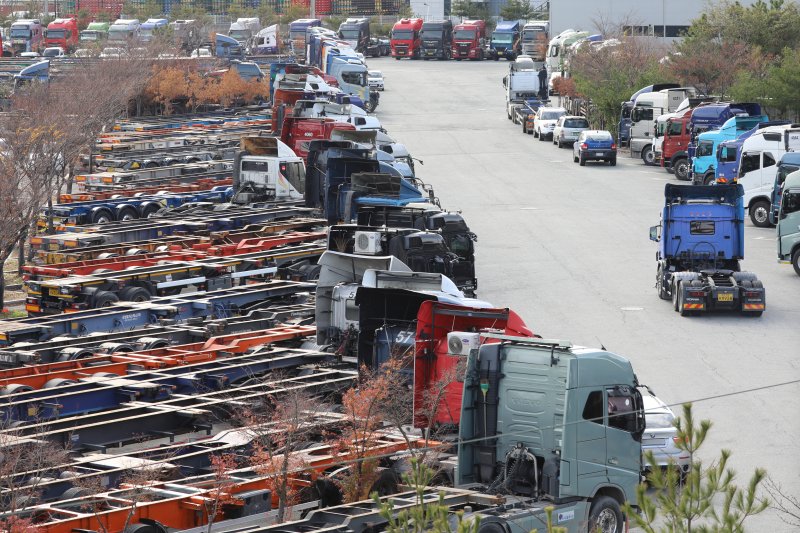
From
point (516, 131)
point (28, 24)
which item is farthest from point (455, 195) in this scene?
point (28, 24)

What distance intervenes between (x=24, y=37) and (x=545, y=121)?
176ft

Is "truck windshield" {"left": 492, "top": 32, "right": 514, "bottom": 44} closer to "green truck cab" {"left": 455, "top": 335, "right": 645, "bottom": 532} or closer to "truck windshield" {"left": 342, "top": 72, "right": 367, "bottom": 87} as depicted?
"truck windshield" {"left": 342, "top": 72, "right": 367, "bottom": 87}

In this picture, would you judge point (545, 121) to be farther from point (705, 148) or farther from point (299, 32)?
point (299, 32)

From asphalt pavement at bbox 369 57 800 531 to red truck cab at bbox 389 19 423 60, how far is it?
44.4 metres

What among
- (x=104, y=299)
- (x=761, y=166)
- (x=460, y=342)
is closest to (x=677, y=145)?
(x=761, y=166)

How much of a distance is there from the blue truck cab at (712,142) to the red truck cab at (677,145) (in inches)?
137

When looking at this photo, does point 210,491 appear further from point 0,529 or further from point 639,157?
point 639,157

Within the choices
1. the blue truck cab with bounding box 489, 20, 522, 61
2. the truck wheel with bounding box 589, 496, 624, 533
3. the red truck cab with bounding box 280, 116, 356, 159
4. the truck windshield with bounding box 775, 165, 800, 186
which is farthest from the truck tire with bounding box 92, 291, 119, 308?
the blue truck cab with bounding box 489, 20, 522, 61

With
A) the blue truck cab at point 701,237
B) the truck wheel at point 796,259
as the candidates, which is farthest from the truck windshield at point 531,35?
the blue truck cab at point 701,237

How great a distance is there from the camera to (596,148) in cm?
5494

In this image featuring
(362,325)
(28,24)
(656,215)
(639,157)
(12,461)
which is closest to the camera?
(12,461)

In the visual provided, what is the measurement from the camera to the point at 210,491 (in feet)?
48.1

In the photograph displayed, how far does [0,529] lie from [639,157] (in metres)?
48.5

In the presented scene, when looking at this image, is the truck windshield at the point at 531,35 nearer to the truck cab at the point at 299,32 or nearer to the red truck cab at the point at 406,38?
the red truck cab at the point at 406,38
